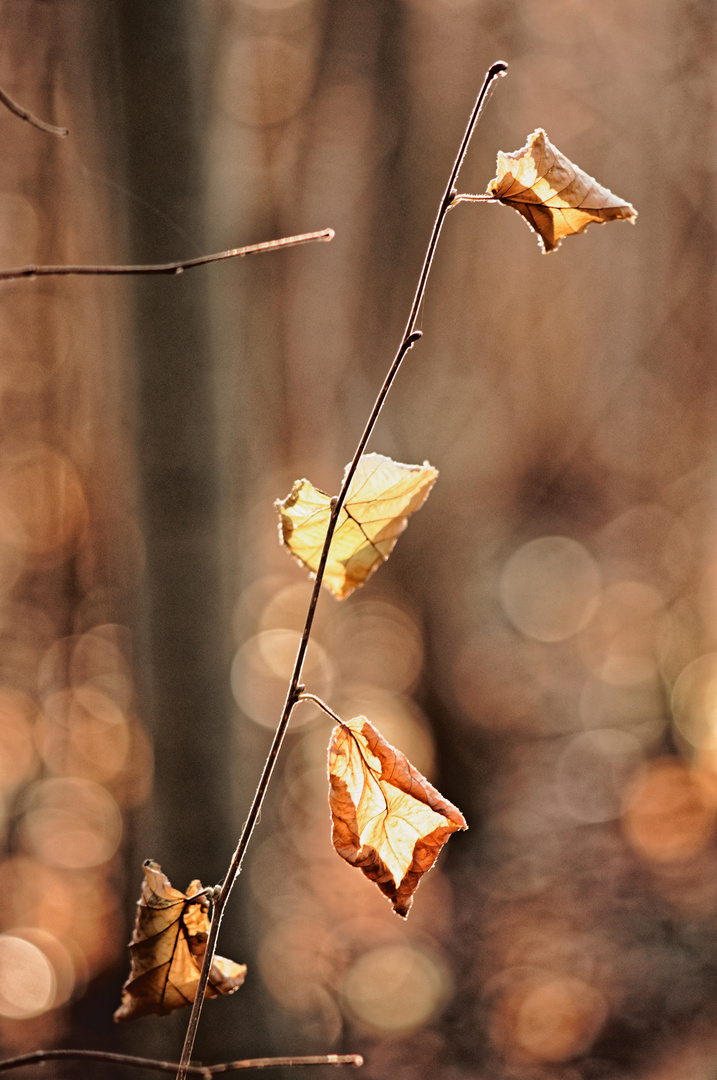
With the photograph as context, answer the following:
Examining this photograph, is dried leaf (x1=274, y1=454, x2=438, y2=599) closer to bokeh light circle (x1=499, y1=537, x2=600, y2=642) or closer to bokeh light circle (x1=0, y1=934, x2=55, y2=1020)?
bokeh light circle (x1=0, y1=934, x2=55, y2=1020)

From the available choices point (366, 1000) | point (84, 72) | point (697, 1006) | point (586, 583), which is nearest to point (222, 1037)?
point (366, 1000)

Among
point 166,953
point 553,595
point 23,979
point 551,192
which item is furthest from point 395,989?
point 551,192

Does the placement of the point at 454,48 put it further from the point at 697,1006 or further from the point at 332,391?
the point at 697,1006

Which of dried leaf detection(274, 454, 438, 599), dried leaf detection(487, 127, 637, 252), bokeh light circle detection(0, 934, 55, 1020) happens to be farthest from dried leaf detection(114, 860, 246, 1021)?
bokeh light circle detection(0, 934, 55, 1020)

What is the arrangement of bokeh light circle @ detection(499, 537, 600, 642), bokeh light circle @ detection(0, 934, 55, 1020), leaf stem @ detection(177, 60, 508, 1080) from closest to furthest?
leaf stem @ detection(177, 60, 508, 1080) < bokeh light circle @ detection(0, 934, 55, 1020) < bokeh light circle @ detection(499, 537, 600, 642)

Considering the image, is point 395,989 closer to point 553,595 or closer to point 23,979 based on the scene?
point 23,979

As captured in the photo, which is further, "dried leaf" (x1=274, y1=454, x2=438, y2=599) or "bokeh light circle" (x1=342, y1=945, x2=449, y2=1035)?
"bokeh light circle" (x1=342, y1=945, x2=449, y2=1035)

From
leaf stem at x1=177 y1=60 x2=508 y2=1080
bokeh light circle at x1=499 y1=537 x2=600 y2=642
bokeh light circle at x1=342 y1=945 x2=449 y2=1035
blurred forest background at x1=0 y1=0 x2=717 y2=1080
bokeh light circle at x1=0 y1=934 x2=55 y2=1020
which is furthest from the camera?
bokeh light circle at x1=499 y1=537 x2=600 y2=642

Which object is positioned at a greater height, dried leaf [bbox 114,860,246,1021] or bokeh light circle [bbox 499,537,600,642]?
dried leaf [bbox 114,860,246,1021]
